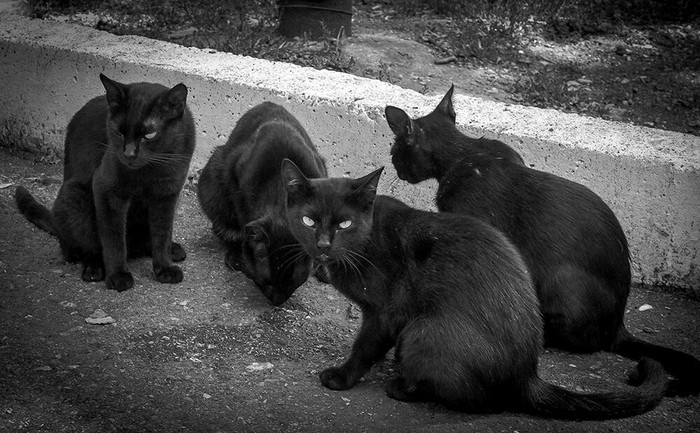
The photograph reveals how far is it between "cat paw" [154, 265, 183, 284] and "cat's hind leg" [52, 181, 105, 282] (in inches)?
12.5

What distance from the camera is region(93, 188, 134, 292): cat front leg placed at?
15.2 ft

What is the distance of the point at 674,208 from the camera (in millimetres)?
4895

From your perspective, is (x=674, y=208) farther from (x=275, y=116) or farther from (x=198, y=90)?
(x=198, y=90)

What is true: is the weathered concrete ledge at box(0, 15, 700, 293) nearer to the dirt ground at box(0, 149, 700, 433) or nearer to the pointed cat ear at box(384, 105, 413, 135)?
the dirt ground at box(0, 149, 700, 433)

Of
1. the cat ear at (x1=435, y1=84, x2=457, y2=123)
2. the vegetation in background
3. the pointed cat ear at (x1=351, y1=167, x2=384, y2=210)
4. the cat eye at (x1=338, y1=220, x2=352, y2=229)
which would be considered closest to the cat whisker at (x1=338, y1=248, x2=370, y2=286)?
the cat eye at (x1=338, y1=220, x2=352, y2=229)

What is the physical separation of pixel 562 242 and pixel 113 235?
8.06ft

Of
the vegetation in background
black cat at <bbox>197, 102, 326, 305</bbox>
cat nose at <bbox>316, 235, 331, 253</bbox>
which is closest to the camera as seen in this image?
cat nose at <bbox>316, 235, 331, 253</bbox>

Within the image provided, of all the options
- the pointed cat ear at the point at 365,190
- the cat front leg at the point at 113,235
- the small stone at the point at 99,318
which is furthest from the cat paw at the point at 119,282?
the pointed cat ear at the point at 365,190

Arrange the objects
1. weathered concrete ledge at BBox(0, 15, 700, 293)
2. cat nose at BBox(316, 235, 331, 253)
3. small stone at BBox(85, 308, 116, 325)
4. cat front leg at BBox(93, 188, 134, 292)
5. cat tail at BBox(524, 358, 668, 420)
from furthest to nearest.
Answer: weathered concrete ledge at BBox(0, 15, 700, 293) → cat front leg at BBox(93, 188, 134, 292) → small stone at BBox(85, 308, 116, 325) → cat nose at BBox(316, 235, 331, 253) → cat tail at BBox(524, 358, 668, 420)

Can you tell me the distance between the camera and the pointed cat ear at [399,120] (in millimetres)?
4652

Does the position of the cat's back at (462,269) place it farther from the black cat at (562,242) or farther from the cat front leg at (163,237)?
the cat front leg at (163,237)

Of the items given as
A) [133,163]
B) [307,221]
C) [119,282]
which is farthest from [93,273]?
[307,221]

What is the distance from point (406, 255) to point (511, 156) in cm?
111

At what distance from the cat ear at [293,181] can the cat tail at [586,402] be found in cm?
137
